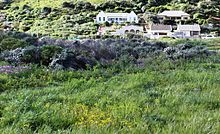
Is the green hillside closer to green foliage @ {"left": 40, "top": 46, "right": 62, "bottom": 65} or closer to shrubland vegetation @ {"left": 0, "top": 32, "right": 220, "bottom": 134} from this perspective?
green foliage @ {"left": 40, "top": 46, "right": 62, "bottom": 65}

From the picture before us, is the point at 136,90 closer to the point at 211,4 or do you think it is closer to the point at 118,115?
the point at 118,115

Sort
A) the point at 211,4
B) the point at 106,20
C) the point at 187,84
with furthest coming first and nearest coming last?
the point at 211,4 < the point at 106,20 < the point at 187,84

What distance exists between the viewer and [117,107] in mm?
6191

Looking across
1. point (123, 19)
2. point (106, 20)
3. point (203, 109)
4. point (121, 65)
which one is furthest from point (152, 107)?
point (123, 19)

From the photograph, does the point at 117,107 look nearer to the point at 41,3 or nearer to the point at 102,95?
the point at 102,95

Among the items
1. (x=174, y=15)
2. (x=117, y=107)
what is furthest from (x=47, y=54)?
(x=174, y=15)

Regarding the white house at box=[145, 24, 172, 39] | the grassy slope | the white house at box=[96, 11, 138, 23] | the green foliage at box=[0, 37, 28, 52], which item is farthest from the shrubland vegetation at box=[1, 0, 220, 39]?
the grassy slope

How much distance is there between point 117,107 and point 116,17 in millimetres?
79505

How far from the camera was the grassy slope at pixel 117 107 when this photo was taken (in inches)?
195

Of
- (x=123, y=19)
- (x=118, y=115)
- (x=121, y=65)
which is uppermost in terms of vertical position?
(x=118, y=115)

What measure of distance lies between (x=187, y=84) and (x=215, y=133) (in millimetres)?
4514

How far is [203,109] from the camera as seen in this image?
6.36m

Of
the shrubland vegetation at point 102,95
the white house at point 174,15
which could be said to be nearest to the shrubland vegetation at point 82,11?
the white house at point 174,15

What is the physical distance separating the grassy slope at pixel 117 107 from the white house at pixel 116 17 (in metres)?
71.4
